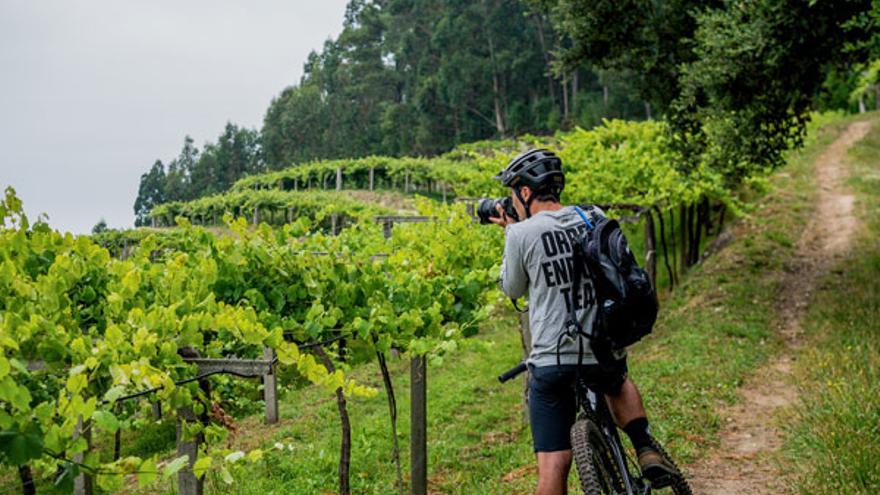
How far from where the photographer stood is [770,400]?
9.78 metres

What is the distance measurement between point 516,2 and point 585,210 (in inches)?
2908

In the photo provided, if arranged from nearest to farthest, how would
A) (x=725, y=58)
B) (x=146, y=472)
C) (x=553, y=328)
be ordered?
(x=146, y=472) → (x=553, y=328) → (x=725, y=58)

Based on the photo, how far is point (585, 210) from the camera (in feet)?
13.2

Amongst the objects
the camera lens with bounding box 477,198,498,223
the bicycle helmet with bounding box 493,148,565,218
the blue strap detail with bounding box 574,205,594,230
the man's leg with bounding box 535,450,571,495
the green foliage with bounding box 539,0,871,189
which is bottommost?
A: the man's leg with bounding box 535,450,571,495

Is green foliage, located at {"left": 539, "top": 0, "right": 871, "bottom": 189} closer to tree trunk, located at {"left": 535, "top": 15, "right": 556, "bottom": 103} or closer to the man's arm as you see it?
the man's arm

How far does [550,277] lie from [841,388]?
5817 mm

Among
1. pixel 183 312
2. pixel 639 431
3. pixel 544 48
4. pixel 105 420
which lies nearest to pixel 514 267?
pixel 639 431

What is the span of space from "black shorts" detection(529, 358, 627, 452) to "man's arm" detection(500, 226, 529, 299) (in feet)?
1.41

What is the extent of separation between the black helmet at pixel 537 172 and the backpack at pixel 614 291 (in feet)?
1.21

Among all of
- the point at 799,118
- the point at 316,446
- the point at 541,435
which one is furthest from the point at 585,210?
the point at 799,118

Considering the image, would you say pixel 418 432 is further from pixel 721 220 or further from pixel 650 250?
pixel 721 220

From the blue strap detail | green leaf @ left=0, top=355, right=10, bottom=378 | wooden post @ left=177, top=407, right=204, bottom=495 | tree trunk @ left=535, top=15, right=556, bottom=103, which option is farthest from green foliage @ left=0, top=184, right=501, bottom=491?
tree trunk @ left=535, top=15, right=556, bottom=103

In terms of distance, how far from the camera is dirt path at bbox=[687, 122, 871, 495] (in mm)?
6992

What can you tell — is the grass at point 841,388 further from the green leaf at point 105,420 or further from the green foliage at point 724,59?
the green leaf at point 105,420
